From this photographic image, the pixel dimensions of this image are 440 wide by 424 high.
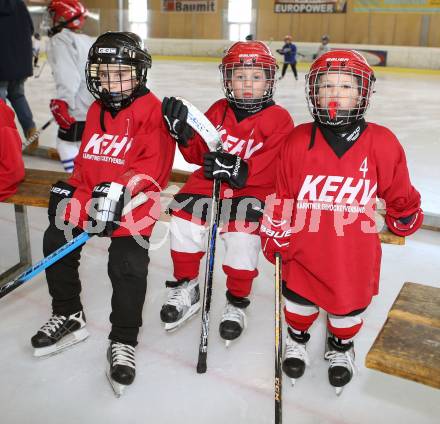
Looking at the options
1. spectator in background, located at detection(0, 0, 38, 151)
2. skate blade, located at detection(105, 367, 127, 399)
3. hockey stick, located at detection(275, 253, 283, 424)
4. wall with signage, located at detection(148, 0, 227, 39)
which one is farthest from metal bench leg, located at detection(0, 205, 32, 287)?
wall with signage, located at detection(148, 0, 227, 39)

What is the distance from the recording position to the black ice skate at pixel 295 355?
158cm

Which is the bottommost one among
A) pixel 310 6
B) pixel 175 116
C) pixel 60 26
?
pixel 175 116

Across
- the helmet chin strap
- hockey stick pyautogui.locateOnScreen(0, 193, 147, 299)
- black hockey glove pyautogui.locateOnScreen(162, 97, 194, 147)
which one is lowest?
hockey stick pyautogui.locateOnScreen(0, 193, 147, 299)

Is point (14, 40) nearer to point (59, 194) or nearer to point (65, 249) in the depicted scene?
point (59, 194)

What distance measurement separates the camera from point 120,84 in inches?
62.6

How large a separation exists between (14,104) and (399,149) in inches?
126

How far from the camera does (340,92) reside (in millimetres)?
1396

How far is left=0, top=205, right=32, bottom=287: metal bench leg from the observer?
221 centimetres

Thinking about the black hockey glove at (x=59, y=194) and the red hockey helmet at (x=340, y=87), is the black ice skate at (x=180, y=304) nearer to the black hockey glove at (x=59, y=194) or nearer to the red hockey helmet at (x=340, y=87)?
the black hockey glove at (x=59, y=194)

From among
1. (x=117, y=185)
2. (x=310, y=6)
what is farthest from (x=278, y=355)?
(x=310, y=6)

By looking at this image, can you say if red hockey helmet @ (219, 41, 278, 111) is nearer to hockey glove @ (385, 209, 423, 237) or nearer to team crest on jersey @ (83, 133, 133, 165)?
team crest on jersey @ (83, 133, 133, 165)

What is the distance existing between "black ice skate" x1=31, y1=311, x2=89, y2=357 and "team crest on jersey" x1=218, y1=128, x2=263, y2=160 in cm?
77

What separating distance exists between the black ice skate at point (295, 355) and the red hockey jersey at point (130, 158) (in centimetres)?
57

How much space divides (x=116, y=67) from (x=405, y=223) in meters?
0.98
